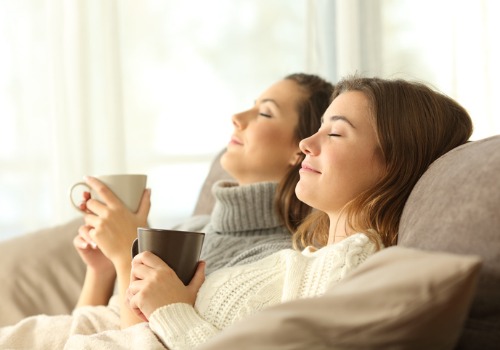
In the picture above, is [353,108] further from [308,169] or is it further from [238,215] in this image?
[238,215]

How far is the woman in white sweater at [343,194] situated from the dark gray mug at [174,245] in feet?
0.06

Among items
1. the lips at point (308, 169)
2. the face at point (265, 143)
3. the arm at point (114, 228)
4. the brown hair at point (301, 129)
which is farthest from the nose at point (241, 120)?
the lips at point (308, 169)

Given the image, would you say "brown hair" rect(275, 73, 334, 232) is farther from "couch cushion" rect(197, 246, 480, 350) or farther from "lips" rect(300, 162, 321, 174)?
"couch cushion" rect(197, 246, 480, 350)

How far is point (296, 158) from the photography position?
77.9 inches

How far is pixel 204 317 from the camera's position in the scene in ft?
4.72

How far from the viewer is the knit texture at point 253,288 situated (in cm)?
131

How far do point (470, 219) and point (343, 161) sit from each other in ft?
1.50

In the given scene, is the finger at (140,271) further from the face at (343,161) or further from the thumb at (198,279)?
the face at (343,161)

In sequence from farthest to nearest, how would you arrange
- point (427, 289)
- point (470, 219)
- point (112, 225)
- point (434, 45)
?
point (434, 45)
point (112, 225)
point (470, 219)
point (427, 289)

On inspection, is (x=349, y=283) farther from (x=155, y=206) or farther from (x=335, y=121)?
(x=155, y=206)

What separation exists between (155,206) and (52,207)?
0.43m

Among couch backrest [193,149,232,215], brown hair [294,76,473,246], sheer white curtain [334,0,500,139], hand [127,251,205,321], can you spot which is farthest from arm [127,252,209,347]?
sheer white curtain [334,0,500,139]

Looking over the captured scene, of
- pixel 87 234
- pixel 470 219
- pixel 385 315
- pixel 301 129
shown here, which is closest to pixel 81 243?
pixel 87 234

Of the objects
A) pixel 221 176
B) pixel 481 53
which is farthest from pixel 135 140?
pixel 481 53
